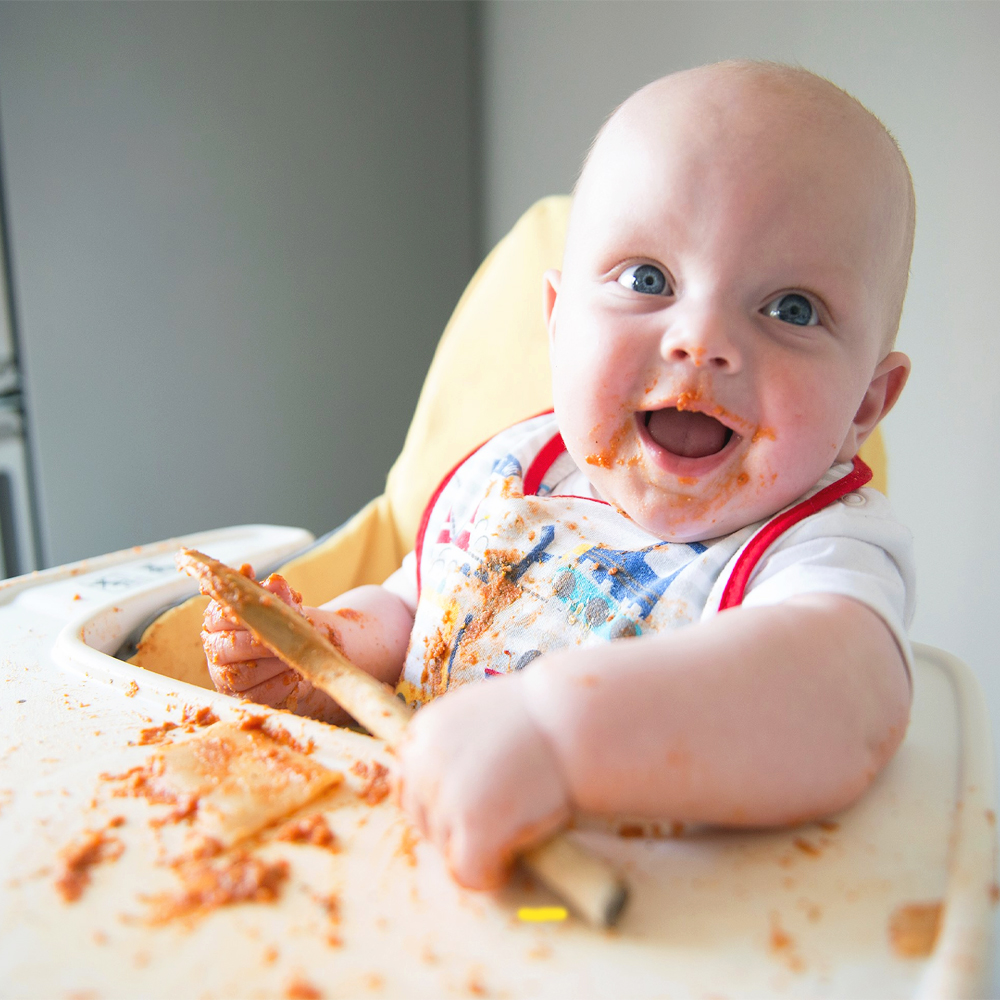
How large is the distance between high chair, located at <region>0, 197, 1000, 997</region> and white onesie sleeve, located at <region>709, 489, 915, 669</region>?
0.28 feet

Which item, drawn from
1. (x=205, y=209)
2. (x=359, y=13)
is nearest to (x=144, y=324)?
(x=205, y=209)

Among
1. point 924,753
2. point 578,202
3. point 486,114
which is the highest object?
point 486,114

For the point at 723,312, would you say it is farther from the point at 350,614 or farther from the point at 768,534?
the point at 350,614

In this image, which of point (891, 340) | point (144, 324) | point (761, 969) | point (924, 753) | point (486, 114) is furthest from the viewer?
point (486, 114)

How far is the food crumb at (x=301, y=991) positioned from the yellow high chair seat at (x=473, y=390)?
0.64 metres

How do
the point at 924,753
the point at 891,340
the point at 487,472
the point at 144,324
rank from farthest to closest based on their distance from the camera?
the point at 144,324 → the point at 487,472 → the point at 891,340 → the point at 924,753

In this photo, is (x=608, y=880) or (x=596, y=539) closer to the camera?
(x=608, y=880)

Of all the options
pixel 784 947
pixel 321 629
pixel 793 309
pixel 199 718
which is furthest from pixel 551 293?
pixel 784 947

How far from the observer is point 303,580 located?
2.96 feet

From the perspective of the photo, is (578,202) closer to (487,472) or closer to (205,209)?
(487,472)

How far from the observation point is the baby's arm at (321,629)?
2.08 feet

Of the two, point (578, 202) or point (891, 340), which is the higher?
point (578, 202)

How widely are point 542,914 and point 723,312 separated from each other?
0.38 m

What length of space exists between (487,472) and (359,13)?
1448 millimetres
